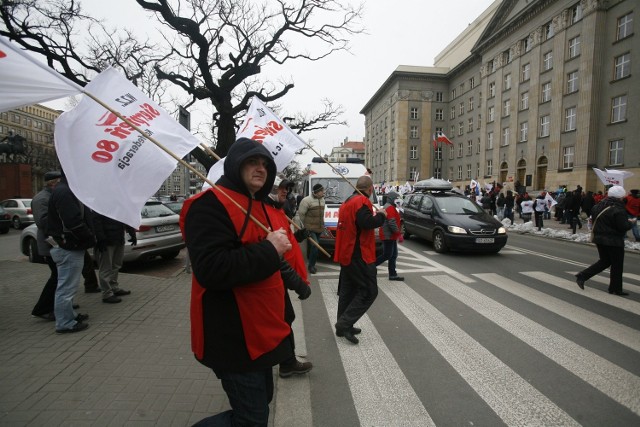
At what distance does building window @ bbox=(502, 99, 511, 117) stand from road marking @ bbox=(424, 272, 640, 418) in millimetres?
39530

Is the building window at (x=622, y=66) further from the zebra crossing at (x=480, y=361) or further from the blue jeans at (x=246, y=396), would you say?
the blue jeans at (x=246, y=396)

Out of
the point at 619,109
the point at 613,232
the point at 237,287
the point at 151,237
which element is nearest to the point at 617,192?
the point at 613,232

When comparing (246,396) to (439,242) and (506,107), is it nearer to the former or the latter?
(439,242)

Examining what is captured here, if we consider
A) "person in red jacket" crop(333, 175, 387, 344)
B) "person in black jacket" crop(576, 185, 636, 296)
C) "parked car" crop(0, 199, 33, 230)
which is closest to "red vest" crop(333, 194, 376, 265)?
"person in red jacket" crop(333, 175, 387, 344)

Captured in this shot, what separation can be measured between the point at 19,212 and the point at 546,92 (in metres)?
40.7

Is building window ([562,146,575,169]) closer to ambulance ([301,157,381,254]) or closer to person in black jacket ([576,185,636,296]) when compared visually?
ambulance ([301,157,381,254])

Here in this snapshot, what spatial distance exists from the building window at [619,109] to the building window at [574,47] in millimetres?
5465

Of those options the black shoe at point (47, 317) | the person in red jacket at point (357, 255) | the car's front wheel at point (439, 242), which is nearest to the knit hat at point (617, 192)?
the car's front wheel at point (439, 242)

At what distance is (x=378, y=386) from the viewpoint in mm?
3242

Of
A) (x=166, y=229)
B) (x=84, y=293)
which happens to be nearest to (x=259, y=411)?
(x=84, y=293)

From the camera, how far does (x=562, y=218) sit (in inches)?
789

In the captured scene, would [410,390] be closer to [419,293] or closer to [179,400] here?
[179,400]

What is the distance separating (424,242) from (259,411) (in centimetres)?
1139

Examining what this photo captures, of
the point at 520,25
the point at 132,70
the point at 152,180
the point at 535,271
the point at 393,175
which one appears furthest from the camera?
the point at 393,175
